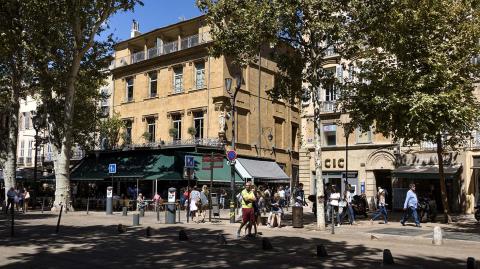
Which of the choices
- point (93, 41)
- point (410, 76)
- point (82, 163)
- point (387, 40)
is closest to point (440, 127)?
point (410, 76)

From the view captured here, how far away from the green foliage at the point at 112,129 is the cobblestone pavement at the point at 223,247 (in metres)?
19.7

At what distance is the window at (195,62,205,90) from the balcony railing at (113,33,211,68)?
147cm

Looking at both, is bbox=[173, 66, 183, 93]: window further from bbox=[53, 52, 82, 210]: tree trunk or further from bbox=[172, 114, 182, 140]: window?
bbox=[53, 52, 82, 210]: tree trunk

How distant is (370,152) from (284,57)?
44.1 feet

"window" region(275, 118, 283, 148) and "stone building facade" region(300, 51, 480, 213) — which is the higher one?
"window" region(275, 118, 283, 148)

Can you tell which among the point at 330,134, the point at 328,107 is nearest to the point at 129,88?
the point at 328,107

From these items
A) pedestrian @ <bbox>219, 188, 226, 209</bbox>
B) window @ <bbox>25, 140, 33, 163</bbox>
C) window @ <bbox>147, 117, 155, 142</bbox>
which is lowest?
pedestrian @ <bbox>219, 188, 226, 209</bbox>

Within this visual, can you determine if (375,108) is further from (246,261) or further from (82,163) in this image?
(82,163)

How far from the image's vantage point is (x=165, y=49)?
130 feet

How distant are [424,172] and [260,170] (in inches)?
445

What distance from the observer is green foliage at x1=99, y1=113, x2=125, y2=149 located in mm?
39188

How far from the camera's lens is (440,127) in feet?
66.6

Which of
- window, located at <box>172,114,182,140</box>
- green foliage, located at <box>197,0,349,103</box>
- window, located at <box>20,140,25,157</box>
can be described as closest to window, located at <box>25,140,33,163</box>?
window, located at <box>20,140,25,157</box>

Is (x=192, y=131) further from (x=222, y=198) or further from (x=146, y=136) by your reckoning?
(x=222, y=198)
